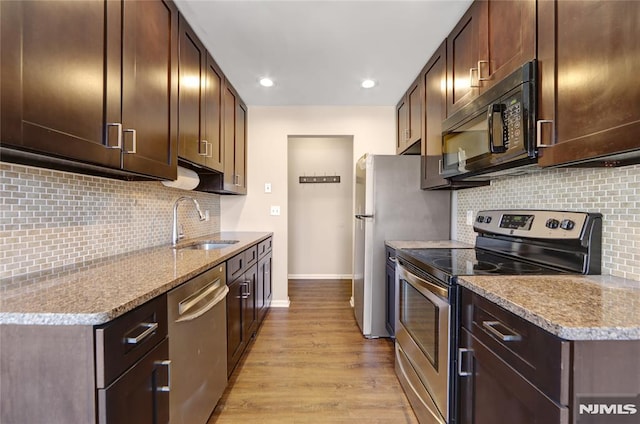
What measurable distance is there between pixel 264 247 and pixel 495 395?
7.54ft

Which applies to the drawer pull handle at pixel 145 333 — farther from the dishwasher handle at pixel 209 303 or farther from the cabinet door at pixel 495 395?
the cabinet door at pixel 495 395

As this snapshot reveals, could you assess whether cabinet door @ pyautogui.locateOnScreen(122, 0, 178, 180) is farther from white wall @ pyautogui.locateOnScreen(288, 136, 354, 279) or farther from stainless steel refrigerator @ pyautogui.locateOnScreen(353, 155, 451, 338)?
white wall @ pyautogui.locateOnScreen(288, 136, 354, 279)

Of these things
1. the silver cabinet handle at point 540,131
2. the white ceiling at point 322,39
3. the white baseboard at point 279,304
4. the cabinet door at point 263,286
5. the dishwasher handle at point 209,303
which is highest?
the white ceiling at point 322,39

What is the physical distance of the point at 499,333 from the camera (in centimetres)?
94

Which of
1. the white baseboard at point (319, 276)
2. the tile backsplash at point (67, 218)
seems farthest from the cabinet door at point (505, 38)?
the white baseboard at point (319, 276)

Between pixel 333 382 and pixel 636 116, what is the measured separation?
1976 millimetres

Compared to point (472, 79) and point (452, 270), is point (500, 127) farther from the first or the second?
point (452, 270)

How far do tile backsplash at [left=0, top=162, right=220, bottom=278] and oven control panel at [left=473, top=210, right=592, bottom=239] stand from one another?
2227 millimetres

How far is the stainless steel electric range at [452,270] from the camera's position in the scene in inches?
49.6

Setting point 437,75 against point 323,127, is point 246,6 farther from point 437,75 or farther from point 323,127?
point 323,127

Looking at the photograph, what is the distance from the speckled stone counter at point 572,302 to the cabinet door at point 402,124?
2.01 meters

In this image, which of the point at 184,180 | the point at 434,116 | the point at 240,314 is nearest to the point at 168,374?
the point at 240,314

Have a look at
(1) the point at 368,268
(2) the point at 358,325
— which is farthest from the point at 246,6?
(2) the point at 358,325

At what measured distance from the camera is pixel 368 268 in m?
2.62
